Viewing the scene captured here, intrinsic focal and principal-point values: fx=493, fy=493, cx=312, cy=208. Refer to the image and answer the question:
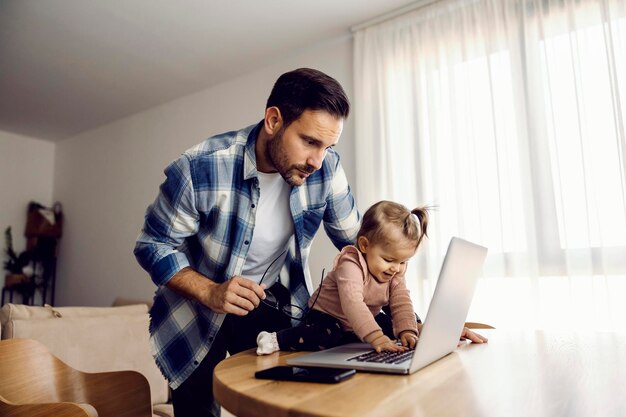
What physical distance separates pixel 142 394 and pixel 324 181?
0.86m

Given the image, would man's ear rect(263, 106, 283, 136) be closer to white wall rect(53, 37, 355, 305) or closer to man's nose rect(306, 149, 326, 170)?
man's nose rect(306, 149, 326, 170)

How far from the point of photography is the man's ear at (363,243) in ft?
4.22

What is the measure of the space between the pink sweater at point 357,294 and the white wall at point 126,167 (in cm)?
270

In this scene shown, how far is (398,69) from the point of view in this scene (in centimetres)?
334

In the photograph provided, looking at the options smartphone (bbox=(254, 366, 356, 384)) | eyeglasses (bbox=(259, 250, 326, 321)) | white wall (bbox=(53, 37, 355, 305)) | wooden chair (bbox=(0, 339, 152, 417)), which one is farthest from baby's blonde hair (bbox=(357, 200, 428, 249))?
white wall (bbox=(53, 37, 355, 305))

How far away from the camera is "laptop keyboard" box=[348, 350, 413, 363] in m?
0.84

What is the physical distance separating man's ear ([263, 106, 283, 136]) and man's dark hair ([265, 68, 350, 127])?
0.01m

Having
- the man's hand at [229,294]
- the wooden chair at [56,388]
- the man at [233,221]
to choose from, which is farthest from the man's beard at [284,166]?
the wooden chair at [56,388]

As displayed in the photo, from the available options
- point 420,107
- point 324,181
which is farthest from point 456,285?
point 420,107

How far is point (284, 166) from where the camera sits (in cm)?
132

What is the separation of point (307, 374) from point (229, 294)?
363 mm

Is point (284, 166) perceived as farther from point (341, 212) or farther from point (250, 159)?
point (341, 212)

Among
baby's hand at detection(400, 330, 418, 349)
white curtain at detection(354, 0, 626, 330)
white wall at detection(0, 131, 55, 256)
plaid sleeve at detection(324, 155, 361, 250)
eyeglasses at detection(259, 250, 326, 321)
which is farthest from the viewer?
white wall at detection(0, 131, 55, 256)

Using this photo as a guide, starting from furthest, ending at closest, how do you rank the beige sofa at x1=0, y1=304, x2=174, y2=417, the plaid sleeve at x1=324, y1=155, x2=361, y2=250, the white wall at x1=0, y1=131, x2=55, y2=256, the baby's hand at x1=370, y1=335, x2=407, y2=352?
the white wall at x1=0, y1=131, x2=55, y2=256, the beige sofa at x1=0, y1=304, x2=174, y2=417, the plaid sleeve at x1=324, y1=155, x2=361, y2=250, the baby's hand at x1=370, y1=335, x2=407, y2=352
